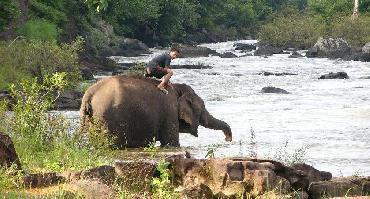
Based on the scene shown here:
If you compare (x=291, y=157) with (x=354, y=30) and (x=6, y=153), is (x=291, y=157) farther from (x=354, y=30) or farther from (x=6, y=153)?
(x=354, y=30)

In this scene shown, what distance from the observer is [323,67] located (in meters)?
44.8

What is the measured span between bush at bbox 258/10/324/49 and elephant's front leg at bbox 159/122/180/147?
48.4m

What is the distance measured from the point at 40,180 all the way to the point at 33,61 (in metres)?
20.4

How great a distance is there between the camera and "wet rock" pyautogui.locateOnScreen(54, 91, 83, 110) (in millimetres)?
25156

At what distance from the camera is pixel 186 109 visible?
1633cm

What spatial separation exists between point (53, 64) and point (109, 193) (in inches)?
835

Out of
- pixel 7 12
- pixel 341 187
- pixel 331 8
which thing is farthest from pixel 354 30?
pixel 341 187

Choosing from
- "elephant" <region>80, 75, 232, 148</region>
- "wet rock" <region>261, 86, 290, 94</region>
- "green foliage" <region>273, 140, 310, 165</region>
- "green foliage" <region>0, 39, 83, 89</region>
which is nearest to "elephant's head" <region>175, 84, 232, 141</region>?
"elephant" <region>80, 75, 232, 148</region>

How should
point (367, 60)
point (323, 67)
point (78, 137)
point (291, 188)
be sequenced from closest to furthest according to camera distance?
point (291, 188)
point (78, 137)
point (323, 67)
point (367, 60)

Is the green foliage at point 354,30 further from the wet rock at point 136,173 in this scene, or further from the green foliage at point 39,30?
the wet rock at point 136,173

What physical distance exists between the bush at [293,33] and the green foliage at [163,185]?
5536 cm

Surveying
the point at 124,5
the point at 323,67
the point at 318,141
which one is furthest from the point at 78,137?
the point at 124,5

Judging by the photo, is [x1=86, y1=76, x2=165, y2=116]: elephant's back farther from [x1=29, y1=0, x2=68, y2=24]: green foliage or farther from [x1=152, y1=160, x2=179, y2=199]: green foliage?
[x1=29, y1=0, x2=68, y2=24]: green foliage

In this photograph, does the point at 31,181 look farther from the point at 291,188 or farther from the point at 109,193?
the point at 291,188
